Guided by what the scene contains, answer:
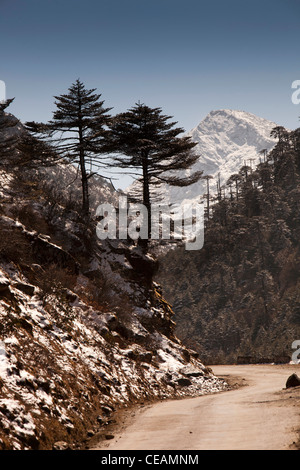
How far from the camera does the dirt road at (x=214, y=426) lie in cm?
750

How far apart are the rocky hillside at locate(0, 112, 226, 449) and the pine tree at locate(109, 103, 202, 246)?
14.5 ft

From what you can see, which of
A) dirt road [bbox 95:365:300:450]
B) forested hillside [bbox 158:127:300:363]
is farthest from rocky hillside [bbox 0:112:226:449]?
forested hillside [bbox 158:127:300:363]

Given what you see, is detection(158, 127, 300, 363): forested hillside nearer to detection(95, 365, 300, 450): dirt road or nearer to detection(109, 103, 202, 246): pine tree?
detection(109, 103, 202, 246): pine tree

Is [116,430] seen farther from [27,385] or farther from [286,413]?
[286,413]

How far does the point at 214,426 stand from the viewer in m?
9.31

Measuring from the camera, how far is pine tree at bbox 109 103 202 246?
24734 mm

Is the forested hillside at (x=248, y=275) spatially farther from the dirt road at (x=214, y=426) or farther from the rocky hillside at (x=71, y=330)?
the dirt road at (x=214, y=426)

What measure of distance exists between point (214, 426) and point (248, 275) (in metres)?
59.7

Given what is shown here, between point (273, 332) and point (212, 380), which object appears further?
point (273, 332)

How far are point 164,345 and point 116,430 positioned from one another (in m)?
10.6

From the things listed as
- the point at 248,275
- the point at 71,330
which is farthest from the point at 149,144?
the point at 248,275

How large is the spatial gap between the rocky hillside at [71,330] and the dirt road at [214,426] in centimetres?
109

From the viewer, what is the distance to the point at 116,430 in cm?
962
